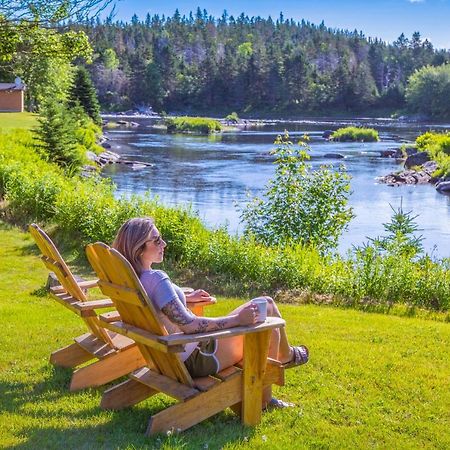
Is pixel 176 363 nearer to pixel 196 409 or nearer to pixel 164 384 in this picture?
pixel 164 384

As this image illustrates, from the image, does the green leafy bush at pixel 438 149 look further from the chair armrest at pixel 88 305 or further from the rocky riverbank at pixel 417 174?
the chair armrest at pixel 88 305

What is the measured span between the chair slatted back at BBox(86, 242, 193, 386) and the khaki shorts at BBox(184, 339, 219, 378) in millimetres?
104

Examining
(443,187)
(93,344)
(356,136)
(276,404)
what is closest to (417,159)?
(443,187)

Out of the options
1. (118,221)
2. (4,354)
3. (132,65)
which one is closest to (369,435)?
(4,354)

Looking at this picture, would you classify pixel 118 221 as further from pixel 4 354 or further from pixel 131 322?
pixel 131 322

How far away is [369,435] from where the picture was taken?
170 inches

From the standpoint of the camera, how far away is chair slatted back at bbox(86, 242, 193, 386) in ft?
13.0

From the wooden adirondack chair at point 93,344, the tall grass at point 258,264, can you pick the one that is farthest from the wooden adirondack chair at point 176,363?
the tall grass at point 258,264

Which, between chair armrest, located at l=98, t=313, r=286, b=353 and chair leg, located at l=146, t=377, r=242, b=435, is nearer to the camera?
chair armrest, located at l=98, t=313, r=286, b=353

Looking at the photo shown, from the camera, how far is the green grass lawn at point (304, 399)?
4180 millimetres

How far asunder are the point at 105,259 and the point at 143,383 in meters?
0.82

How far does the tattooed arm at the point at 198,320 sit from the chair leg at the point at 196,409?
Answer: 389 millimetres

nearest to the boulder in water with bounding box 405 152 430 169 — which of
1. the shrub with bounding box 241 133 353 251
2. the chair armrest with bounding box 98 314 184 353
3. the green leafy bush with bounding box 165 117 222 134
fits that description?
the shrub with bounding box 241 133 353 251

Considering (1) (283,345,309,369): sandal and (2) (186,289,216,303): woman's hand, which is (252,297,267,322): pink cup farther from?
(2) (186,289,216,303): woman's hand
